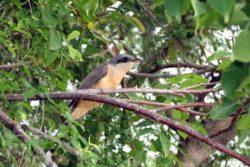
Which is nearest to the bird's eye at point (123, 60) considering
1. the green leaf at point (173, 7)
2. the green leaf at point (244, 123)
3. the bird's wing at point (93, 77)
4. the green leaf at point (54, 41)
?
the bird's wing at point (93, 77)

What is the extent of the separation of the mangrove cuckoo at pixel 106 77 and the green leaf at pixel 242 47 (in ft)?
11.7

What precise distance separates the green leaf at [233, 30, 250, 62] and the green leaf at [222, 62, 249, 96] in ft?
0.10

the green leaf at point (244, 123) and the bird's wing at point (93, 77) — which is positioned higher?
the green leaf at point (244, 123)

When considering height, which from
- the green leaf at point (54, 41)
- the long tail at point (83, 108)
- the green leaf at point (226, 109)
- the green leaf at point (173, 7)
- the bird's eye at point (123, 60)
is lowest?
the long tail at point (83, 108)

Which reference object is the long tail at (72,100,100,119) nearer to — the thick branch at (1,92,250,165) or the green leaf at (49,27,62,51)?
the thick branch at (1,92,250,165)

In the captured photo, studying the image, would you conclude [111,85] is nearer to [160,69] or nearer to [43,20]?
[160,69]

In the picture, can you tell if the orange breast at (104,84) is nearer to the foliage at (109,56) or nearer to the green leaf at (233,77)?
the foliage at (109,56)

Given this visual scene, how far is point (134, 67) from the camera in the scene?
492 cm

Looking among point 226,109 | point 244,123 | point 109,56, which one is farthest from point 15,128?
point 109,56

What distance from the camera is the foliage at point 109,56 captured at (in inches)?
40.0

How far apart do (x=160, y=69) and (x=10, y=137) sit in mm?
3008

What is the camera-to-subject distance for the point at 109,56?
527cm

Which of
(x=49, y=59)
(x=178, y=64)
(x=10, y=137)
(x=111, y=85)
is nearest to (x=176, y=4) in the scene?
(x=10, y=137)

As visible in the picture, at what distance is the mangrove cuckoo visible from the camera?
4.49m
